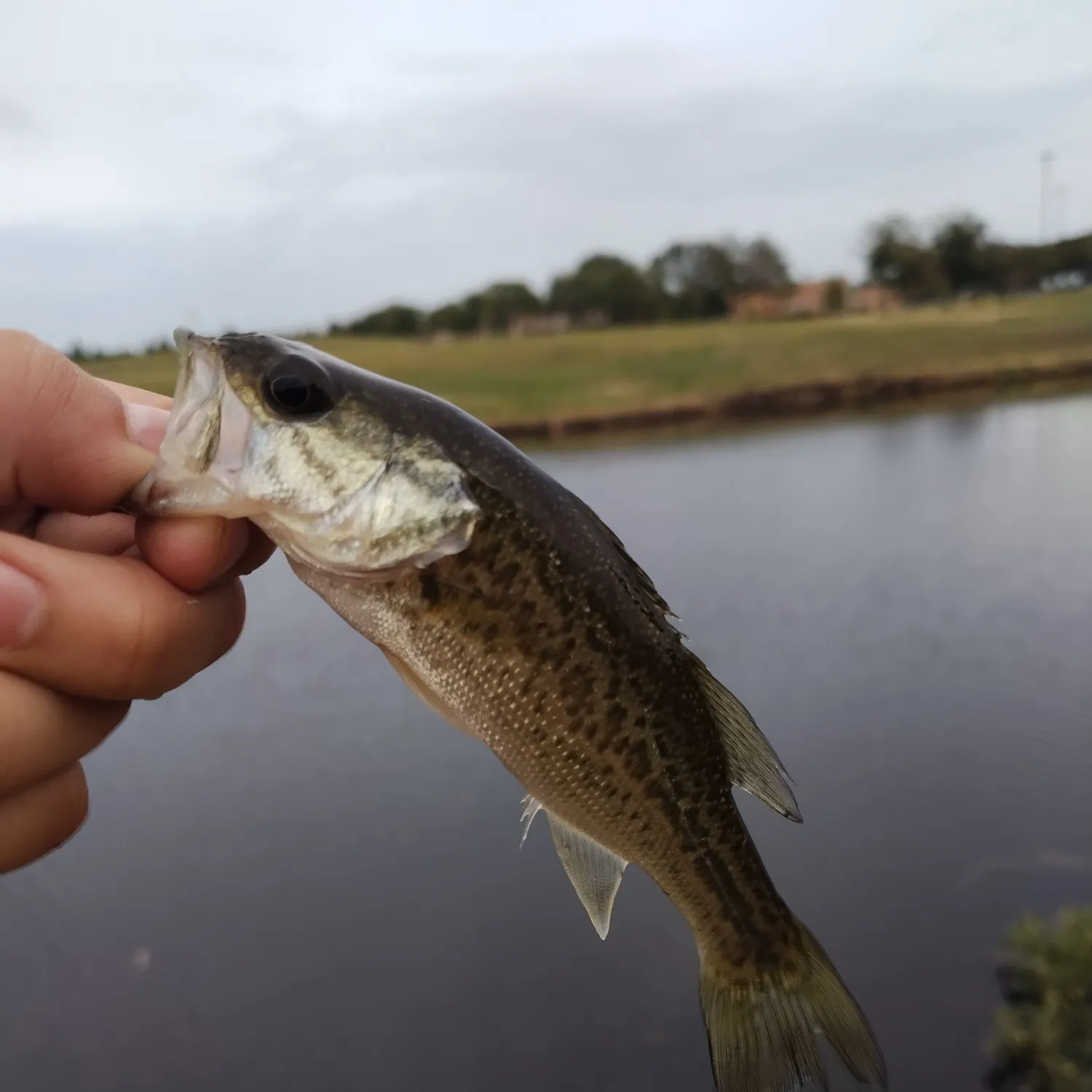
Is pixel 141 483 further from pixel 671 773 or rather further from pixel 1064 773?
pixel 1064 773

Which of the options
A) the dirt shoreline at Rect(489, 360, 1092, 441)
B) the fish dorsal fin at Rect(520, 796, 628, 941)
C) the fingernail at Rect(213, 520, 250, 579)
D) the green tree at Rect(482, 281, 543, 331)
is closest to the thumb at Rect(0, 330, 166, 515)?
the fingernail at Rect(213, 520, 250, 579)

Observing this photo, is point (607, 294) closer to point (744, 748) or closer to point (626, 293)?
point (626, 293)

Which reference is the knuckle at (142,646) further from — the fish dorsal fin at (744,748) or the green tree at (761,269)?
the green tree at (761,269)

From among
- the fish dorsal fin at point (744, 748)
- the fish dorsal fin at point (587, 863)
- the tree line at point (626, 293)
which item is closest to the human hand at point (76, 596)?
the fish dorsal fin at point (587, 863)

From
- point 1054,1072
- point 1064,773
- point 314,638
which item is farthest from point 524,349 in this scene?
point 1054,1072

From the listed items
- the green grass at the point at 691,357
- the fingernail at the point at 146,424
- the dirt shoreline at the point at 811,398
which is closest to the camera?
the fingernail at the point at 146,424

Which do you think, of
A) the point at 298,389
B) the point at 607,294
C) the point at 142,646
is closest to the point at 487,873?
the point at 142,646
